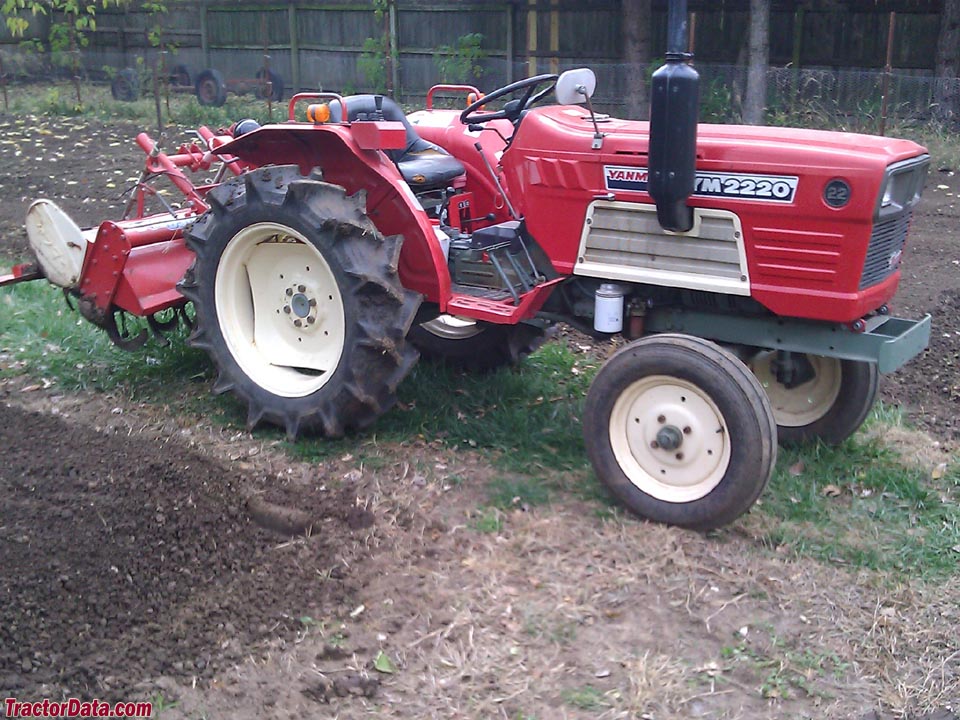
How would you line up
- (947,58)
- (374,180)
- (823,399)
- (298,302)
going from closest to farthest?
(823,399) → (374,180) → (298,302) → (947,58)

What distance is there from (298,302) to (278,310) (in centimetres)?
17

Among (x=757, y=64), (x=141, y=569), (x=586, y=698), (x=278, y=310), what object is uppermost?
(x=757, y=64)

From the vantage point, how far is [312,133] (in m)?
5.02

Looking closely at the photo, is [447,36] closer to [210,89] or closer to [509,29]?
[509,29]

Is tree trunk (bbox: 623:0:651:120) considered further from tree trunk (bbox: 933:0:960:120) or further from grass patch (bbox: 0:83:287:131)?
grass patch (bbox: 0:83:287:131)

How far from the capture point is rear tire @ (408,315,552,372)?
5.64 meters

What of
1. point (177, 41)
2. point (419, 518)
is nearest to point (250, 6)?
point (177, 41)

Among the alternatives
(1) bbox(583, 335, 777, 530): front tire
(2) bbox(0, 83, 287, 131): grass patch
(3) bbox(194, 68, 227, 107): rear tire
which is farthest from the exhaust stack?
(3) bbox(194, 68, 227, 107): rear tire

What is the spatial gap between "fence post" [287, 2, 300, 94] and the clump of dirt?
1651 centimetres

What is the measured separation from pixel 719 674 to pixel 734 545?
0.84 metres

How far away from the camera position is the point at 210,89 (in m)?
18.6

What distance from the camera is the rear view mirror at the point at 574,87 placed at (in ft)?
14.4

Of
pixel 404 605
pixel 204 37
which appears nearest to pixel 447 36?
pixel 204 37

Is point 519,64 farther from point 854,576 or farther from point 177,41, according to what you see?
point 854,576
